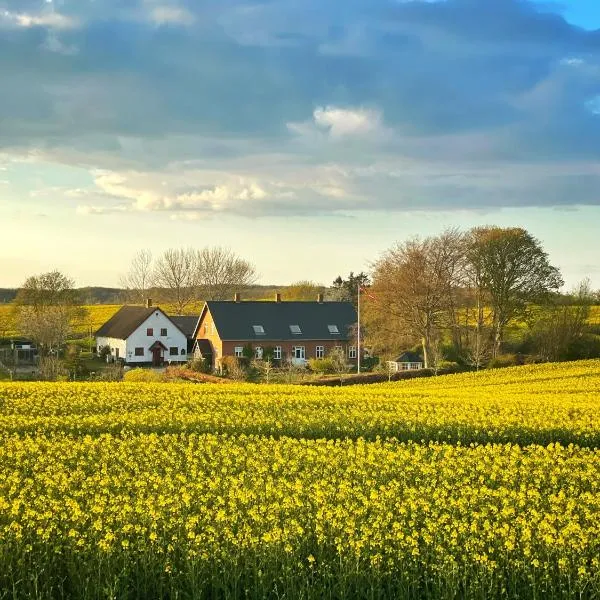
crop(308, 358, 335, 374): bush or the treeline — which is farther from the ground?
the treeline

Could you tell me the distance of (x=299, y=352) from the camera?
79438 millimetres

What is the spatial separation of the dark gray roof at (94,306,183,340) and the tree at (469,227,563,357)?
32483 millimetres

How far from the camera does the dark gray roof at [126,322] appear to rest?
270 ft

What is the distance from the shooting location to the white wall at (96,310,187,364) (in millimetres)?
82188

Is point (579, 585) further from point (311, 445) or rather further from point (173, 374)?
point (173, 374)

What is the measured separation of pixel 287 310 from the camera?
267 feet

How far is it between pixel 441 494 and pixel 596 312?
291ft

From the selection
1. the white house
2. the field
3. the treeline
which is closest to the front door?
the white house

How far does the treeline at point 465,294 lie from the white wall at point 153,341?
2310 cm

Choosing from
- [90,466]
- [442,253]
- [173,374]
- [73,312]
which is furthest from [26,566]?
[73,312]

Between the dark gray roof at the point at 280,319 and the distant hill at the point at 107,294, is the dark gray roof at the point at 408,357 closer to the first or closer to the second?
the dark gray roof at the point at 280,319

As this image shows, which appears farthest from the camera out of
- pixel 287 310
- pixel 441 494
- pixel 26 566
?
pixel 287 310

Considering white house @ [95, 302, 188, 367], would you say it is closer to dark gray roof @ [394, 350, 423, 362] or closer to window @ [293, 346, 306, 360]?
window @ [293, 346, 306, 360]

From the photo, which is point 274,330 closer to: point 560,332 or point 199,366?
point 199,366
